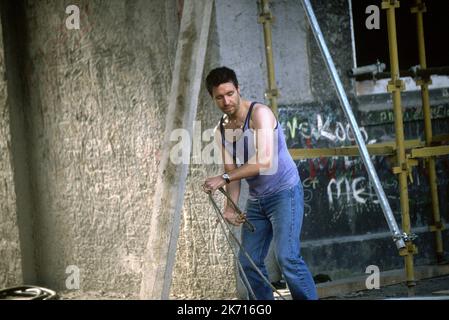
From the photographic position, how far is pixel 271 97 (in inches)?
274

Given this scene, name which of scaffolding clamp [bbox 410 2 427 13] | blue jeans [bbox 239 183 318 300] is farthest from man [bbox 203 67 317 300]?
scaffolding clamp [bbox 410 2 427 13]

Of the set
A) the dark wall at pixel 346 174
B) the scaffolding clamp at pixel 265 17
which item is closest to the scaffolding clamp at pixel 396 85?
the scaffolding clamp at pixel 265 17

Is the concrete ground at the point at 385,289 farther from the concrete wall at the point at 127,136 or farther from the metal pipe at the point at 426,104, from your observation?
the metal pipe at the point at 426,104

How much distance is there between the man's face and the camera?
219 inches

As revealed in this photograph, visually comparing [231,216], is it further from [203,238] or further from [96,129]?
[96,129]

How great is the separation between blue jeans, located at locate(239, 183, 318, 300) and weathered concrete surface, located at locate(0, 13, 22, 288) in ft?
9.94

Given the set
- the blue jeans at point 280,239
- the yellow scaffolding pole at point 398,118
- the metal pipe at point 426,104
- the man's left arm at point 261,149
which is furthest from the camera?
the metal pipe at point 426,104

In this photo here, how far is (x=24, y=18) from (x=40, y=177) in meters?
1.58

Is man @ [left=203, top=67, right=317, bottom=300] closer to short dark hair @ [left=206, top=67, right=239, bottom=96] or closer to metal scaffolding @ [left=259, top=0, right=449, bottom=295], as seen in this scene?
short dark hair @ [left=206, top=67, right=239, bottom=96]

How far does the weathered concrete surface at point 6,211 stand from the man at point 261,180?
9.76ft

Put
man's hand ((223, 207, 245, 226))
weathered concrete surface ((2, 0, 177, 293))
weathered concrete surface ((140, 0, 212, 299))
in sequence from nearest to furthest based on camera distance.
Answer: weathered concrete surface ((140, 0, 212, 299)) < man's hand ((223, 207, 245, 226)) < weathered concrete surface ((2, 0, 177, 293))

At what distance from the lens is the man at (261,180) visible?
5.47 meters

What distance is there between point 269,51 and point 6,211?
10.1ft

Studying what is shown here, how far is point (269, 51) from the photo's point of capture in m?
6.81
